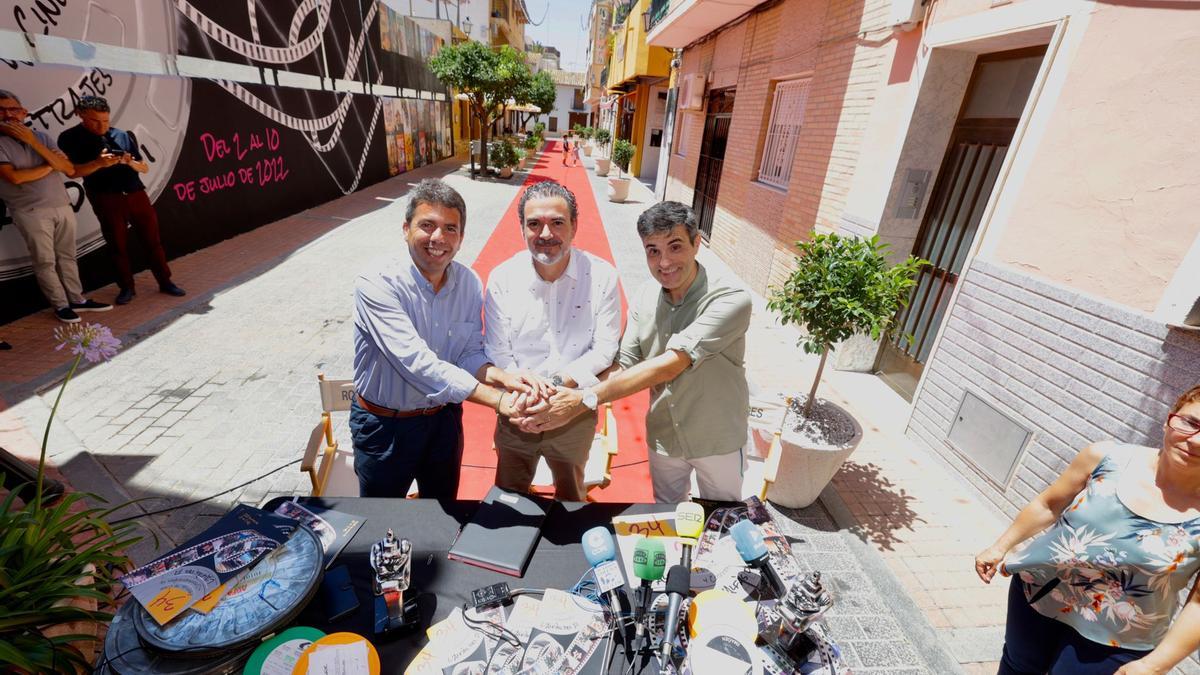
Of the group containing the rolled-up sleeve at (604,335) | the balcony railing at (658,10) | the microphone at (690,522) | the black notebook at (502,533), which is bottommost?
the black notebook at (502,533)

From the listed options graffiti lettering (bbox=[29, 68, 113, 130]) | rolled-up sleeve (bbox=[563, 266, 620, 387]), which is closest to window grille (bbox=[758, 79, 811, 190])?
rolled-up sleeve (bbox=[563, 266, 620, 387])

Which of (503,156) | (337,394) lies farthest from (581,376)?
(503,156)

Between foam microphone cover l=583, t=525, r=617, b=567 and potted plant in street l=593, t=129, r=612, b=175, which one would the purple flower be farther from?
potted plant in street l=593, t=129, r=612, b=175

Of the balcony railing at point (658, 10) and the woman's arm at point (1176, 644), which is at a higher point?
the balcony railing at point (658, 10)

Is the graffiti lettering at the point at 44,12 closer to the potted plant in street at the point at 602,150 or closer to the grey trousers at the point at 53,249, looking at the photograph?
the grey trousers at the point at 53,249

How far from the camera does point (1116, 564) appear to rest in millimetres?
1935

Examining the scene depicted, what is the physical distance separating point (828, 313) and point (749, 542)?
2403 mm

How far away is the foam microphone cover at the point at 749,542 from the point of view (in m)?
1.75

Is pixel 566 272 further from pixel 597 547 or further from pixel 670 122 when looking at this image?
pixel 670 122

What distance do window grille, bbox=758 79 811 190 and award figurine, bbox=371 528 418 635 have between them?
8253 millimetres

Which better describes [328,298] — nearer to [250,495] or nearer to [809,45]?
[250,495]

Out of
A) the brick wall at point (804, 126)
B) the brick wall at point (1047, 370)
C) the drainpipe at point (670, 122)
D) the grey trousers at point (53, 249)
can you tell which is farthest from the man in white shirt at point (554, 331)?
the drainpipe at point (670, 122)

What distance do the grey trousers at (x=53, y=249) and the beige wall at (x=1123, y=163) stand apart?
964 centimetres

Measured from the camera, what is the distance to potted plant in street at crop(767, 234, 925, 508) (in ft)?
11.9
